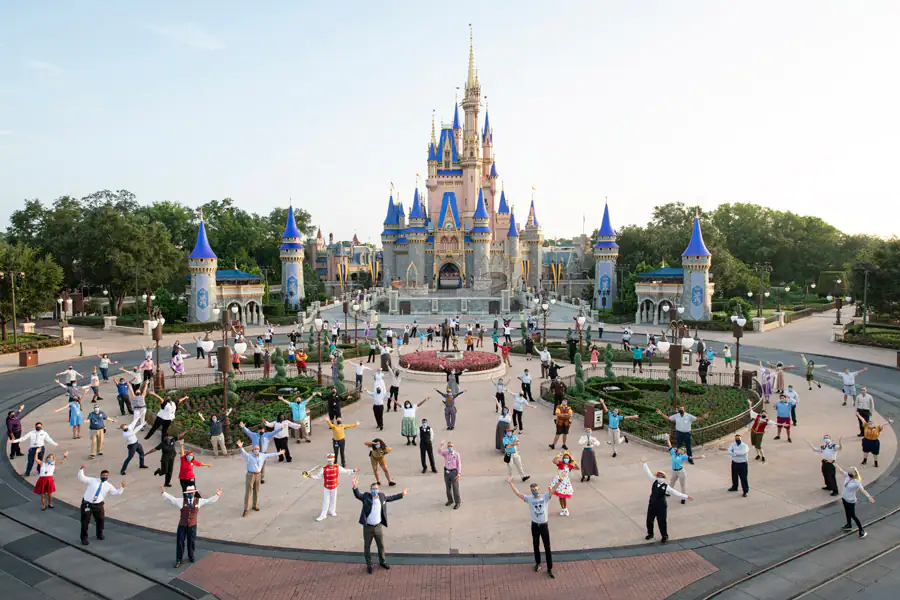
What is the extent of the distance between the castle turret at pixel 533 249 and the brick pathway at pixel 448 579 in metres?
71.8

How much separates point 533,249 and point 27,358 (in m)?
61.6

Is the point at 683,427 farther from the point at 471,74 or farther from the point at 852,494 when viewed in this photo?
the point at 471,74

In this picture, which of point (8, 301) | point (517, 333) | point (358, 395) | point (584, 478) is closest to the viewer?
point (584, 478)

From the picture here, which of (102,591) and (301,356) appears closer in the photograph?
(102,591)

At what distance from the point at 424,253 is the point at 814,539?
6844 cm

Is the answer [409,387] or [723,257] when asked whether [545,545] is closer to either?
[409,387]

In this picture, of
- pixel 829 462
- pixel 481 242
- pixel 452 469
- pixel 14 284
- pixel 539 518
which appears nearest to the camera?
pixel 539 518

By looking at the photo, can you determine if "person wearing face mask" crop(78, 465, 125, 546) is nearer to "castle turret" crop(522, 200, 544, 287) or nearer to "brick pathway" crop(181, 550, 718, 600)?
"brick pathway" crop(181, 550, 718, 600)

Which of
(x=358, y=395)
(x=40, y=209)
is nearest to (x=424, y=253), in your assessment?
(x=40, y=209)

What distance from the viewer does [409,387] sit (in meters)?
24.4

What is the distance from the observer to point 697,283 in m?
47.2

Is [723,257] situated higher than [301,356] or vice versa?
[723,257]

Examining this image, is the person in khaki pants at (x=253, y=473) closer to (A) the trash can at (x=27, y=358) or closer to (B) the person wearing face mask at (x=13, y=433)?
(B) the person wearing face mask at (x=13, y=433)

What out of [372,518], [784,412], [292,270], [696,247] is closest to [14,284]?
[292,270]
